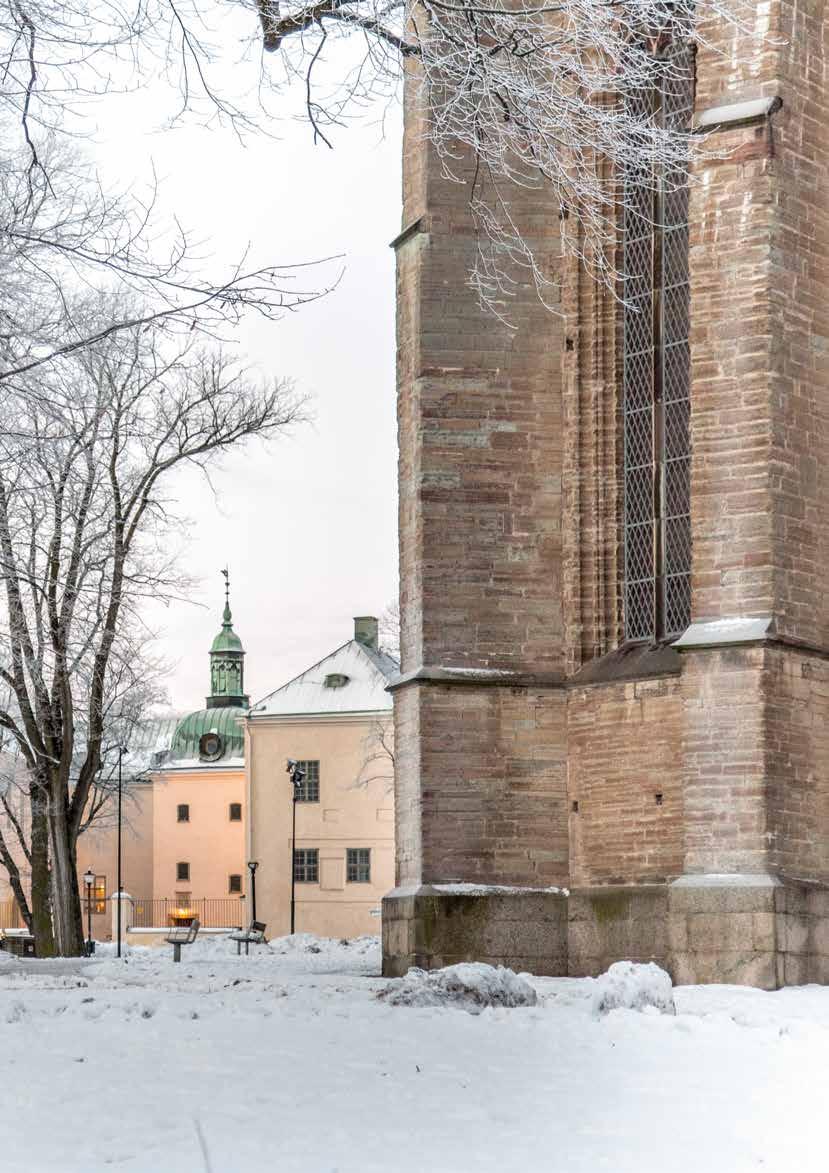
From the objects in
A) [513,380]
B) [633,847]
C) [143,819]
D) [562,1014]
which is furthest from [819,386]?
[143,819]

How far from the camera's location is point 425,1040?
9.29m

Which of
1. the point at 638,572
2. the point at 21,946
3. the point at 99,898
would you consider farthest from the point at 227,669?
the point at 638,572

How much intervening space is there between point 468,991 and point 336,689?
51.9 meters

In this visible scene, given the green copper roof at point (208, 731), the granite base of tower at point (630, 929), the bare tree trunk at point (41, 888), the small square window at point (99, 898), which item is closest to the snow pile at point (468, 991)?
the granite base of tower at point (630, 929)

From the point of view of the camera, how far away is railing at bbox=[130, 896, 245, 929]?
74688 mm

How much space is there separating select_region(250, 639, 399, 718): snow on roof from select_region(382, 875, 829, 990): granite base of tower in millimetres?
44309

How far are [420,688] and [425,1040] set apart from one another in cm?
764

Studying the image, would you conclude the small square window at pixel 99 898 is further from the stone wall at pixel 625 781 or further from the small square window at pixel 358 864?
the stone wall at pixel 625 781

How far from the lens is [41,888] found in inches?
1203

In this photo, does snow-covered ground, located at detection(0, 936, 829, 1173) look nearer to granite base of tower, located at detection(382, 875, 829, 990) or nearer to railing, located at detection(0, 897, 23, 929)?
granite base of tower, located at detection(382, 875, 829, 990)

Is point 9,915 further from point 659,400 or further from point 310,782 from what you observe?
point 659,400

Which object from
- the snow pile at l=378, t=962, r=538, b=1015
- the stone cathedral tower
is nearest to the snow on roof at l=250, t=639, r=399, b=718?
the stone cathedral tower

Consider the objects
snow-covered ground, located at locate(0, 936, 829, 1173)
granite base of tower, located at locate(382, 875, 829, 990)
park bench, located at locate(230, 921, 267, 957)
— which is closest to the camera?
snow-covered ground, located at locate(0, 936, 829, 1173)

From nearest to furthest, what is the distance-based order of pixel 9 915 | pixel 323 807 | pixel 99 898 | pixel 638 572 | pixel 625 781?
pixel 625 781 < pixel 638 572 < pixel 323 807 < pixel 9 915 < pixel 99 898
